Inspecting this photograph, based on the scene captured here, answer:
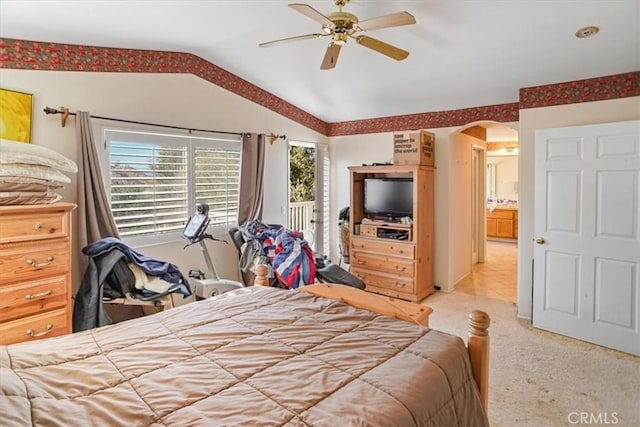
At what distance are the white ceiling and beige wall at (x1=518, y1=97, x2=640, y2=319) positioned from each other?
0.29 meters

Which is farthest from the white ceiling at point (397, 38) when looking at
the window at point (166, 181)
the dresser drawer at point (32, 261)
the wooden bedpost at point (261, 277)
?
the wooden bedpost at point (261, 277)

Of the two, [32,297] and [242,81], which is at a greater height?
[242,81]

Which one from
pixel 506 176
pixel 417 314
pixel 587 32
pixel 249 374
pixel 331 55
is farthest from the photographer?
pixel 506 176

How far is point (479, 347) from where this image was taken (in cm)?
168

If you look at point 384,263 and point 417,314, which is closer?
point 417,314

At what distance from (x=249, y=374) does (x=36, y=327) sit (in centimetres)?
193

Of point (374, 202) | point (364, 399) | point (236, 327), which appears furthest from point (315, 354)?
point (374, 202)

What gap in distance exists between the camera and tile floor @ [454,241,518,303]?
5.11m

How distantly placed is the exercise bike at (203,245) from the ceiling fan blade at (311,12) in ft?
6.87

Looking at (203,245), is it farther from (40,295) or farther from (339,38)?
(339,38)

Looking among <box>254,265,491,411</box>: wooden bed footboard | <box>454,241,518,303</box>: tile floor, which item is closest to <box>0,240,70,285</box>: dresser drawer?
<box>254,265,491,411</box>: wooden bed footboard

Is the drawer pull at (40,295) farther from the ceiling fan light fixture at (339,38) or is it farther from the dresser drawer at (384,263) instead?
the dresser drawer at (384,263)

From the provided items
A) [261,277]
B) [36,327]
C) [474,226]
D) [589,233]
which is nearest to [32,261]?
[36,327]

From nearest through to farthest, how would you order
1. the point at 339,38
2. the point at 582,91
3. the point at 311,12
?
the point at 311,12 → the point at 339,38 → the point at 582,91
